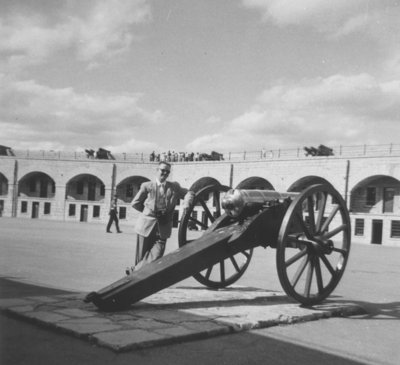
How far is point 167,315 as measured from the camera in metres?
4.96

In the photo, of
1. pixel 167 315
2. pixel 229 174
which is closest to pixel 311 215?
pixel 167 315

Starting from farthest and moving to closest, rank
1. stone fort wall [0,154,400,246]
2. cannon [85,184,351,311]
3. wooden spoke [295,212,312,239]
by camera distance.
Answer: stone fort wall [0,154,400,246] < wooden spoke [295,212,312,239] < cannon [85,184,351,311]

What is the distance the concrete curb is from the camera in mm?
4152

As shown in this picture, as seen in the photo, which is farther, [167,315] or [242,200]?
[242,200]

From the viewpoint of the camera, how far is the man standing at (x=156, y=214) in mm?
6438

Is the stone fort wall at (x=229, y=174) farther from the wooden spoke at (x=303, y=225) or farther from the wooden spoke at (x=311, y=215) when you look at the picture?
the wooden spoke at (x=303, y=225)

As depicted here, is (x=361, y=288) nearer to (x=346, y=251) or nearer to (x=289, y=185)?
(x=346, y=251)

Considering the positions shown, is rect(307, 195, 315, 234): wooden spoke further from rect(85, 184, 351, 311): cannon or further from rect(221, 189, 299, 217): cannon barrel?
rect(221, 189, 299, 217): cannon barrel

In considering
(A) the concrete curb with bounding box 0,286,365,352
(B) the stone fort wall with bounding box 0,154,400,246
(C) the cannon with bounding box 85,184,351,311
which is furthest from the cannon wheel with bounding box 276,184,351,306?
(B) the stone fort wall with bounding box 0,154,400,246

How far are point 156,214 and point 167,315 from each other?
1749mm

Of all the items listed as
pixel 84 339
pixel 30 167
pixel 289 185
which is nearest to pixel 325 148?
pixel 289 185

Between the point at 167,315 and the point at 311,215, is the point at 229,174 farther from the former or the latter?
the point at 167,315

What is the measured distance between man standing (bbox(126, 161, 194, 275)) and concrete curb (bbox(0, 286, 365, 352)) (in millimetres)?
554

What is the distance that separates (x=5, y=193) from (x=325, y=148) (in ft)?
97.8
